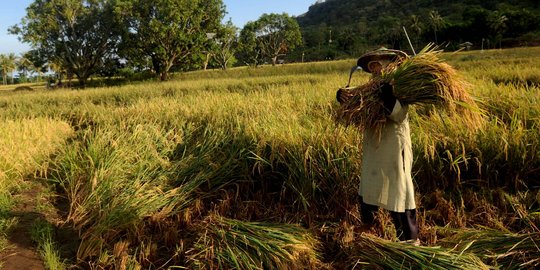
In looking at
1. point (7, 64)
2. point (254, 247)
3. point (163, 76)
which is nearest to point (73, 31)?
point (163, 76)

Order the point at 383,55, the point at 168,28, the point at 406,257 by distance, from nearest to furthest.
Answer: the point at 406,257, the point at 383,55, the point at 168,28

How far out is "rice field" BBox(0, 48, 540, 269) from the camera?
244cm

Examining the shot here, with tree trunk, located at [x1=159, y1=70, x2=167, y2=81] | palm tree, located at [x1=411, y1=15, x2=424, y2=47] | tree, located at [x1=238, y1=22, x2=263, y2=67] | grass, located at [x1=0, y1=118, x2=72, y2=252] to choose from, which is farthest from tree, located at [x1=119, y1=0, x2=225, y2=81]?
palm tree, located at [x1=411, y1=15, x2=424, y2=47]

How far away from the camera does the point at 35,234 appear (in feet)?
9.96

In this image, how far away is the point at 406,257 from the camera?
2.13m

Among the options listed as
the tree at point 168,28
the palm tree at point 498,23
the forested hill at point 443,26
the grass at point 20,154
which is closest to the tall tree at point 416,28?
the forested hill at point 443,26

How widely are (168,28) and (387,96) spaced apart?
24.4 meters

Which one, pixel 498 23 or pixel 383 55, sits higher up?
pixel 498 23

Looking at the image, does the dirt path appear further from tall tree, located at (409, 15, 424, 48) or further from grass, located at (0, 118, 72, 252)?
tall tree, located at (409, 15, 424, 48)

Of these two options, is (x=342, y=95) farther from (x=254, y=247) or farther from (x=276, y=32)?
(x=276, y=32)

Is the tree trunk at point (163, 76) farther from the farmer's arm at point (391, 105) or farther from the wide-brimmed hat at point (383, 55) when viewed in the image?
the farmer's arm at point (391, 105)

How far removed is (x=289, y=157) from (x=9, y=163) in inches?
125

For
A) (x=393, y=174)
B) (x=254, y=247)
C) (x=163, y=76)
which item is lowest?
(x=254, y=247)

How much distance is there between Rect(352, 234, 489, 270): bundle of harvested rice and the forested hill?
Result: 101 feet
